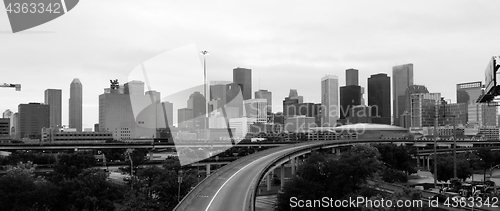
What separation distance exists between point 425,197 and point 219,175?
83.9 ft

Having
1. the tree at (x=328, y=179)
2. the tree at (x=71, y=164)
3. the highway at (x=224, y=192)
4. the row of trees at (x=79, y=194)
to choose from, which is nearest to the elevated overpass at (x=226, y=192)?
the highway at (x=224, y=192)

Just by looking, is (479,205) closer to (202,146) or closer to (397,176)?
(397,176)

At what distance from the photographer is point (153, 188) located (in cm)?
4947

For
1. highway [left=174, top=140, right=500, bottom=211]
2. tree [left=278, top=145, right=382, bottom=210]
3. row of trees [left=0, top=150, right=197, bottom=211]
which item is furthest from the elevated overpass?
row of trees [left=0, top=150, right=197, bottom=211]

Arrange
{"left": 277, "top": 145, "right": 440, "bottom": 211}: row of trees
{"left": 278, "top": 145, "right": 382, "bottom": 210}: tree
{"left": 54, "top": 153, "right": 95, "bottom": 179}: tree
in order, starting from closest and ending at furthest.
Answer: {"left": 277, "top": 145, "right": 440, "bottom": 211}: row of trees, {"left": 278, "top": 145, "right": 382, "bottom": 210}: tree, {"left": 54, "top": 153, "right": 95, "bottom": 179}: tree

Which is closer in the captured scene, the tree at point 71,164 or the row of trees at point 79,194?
the row of trees at point 79,194

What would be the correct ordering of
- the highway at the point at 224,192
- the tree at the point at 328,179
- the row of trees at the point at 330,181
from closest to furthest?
the highway at the point at 224,192, the row of trees at the point at 330,181, the tree at the point at 328,179

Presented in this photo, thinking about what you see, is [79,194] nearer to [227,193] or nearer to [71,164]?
[227,193]

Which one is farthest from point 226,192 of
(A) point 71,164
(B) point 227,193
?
(A) point 71,164

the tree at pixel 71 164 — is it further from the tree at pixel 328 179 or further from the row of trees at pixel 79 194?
the tree at pixel 328 179

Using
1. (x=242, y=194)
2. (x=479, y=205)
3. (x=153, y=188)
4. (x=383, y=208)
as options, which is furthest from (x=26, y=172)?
(x=479, y=205)

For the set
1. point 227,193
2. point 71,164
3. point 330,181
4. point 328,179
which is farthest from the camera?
point 71,164

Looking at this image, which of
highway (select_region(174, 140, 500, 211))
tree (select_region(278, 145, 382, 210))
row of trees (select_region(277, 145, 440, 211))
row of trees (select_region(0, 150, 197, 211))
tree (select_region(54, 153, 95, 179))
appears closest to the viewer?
highway (select_region(174, 140, 500, 211))

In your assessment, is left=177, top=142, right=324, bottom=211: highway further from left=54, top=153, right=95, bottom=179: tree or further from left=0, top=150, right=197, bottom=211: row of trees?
left=54, top=153, right=95, bottom=179: tree
